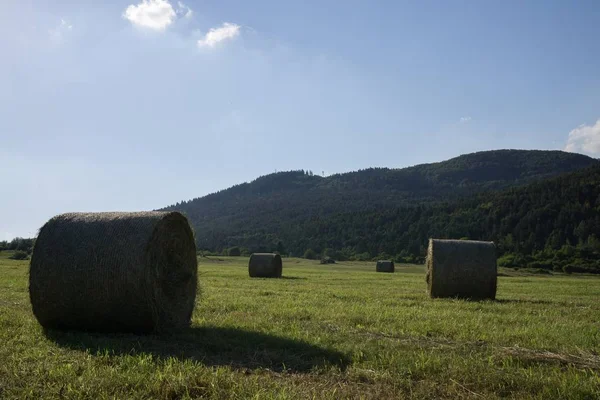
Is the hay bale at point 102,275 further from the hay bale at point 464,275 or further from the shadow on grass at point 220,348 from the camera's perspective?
the hay bale at point 464,275

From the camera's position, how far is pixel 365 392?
5.69 metres

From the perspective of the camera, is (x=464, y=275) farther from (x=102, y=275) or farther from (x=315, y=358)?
(x=102, y=275)

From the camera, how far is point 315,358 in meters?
7.25

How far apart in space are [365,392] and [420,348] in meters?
2.41

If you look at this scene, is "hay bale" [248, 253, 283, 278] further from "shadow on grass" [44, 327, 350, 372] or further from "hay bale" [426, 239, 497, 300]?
"shadow on grass" [44, 327, 350, 372]

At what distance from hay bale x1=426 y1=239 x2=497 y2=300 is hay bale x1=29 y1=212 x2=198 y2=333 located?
390 inches

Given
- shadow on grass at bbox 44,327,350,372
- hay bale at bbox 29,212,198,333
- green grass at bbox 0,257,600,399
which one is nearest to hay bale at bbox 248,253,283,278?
green grass at bbox 0,257,600,399

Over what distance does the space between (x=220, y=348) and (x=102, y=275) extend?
8.91 ft

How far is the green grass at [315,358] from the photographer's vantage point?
575 centimetres

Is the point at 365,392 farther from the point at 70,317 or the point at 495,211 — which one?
the point at 495,211

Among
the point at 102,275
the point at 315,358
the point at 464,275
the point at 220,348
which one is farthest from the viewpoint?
the point at 464,275

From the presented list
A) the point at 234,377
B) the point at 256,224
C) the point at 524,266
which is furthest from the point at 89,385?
the point at 256,224

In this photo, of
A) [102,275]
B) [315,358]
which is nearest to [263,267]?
[102,275]

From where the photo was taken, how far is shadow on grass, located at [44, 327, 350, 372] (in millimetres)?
7039
